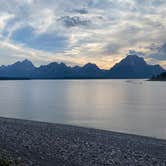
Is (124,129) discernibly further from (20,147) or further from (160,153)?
(20,147)

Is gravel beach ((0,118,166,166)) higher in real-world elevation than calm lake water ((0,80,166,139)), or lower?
higher

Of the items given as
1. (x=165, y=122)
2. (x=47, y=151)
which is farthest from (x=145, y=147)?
(x=165, y=122)

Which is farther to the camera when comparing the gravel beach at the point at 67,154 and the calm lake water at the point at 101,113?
the calm lake water at the point at 101,113

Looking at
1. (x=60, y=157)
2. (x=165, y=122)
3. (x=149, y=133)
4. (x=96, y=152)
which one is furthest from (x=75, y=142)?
(x=165, y=122)

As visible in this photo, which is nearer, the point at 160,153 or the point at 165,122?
the point at 160,153

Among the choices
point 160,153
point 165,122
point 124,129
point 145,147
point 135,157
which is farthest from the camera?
point 165,122

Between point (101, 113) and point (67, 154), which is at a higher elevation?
point (67, 154)

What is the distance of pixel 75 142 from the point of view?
19.5 m

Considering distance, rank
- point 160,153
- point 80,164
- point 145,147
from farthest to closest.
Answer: point 145,147
point 160,153
point 80,164

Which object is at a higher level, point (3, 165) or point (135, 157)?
point (3, 165)

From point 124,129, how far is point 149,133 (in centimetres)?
405

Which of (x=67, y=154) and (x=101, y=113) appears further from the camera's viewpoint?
(x=101, y=113)

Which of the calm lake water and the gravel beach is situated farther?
the calm lake water

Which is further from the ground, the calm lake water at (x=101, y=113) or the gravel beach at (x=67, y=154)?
the gravel beach at (x=67, y=154)
